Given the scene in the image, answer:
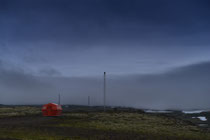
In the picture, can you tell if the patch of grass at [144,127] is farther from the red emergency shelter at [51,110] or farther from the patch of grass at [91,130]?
the red emergency shelter at [51,110]

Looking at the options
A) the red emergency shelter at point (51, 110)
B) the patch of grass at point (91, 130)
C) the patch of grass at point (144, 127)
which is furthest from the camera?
the red emergency shelter at point (51, 110)


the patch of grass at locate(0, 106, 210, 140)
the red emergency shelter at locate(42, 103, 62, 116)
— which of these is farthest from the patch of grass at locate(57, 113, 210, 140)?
the red emergency shelter at locate(42, 103, 62, 116)

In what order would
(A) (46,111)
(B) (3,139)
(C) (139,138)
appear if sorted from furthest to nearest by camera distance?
1. (A) (46,111)
2. (C) (139,138)
3. (B) (3,139)

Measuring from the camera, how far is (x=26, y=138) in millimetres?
26156

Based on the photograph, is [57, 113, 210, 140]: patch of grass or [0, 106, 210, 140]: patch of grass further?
[57, 113, 210, 140]: patch of grass

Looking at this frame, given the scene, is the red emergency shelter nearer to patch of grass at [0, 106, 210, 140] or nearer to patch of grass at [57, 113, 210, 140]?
patch of grass at [57, 113, 210, 140]

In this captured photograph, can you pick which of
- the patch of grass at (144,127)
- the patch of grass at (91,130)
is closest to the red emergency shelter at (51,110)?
the patch of grass at (144,127)

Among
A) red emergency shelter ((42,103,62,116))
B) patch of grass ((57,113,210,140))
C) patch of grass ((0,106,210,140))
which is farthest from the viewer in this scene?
red emergency shelter ((42,103,62,116))

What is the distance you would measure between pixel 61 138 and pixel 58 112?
28.8 m

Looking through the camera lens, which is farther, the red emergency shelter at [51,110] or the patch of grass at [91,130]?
the red emergency shelter at [51,110]

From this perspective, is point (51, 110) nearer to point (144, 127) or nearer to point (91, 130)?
point (91, 130)

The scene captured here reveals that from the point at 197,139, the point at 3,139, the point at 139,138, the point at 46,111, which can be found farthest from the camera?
the point at 46,111

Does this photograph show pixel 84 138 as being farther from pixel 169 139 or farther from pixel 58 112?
pixel 58 112

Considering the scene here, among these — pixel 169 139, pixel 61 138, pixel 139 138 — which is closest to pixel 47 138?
pixel 61 138
